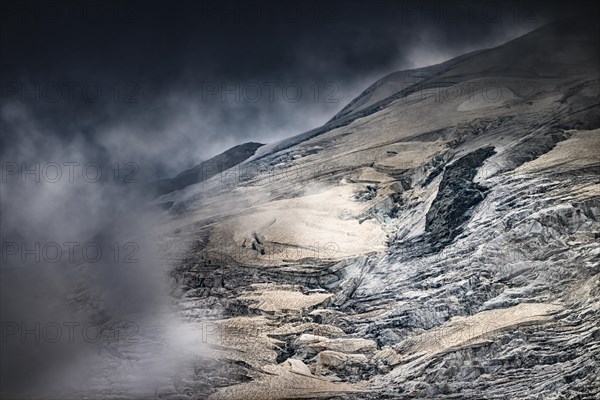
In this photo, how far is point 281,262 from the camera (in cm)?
6619

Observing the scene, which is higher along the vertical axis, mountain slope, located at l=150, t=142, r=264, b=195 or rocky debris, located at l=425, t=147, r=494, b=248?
mountain slope, located at l=150, t=142, r=264, b=195

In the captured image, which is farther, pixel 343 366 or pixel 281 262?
A: pixel 281 262

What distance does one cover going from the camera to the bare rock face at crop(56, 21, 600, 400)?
149 ft

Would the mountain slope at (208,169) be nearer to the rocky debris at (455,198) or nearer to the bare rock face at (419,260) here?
the bare rock face at (419,260)

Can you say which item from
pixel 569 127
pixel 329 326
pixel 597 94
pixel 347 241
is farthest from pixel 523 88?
pixel 329 326

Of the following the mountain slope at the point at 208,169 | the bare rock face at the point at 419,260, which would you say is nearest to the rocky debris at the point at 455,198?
the bare rock face at the point at 419,260

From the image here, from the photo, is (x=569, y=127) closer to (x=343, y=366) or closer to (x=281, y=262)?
(x=281, y=262)

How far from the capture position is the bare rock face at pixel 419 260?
149 feet

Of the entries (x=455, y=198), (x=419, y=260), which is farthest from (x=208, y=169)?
(x=419, y=260)

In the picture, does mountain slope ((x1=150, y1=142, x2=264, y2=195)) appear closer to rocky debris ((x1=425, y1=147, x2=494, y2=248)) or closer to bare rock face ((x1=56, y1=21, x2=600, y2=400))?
bare rock face ((x1=56, y1=21, x2=600, y2=400))

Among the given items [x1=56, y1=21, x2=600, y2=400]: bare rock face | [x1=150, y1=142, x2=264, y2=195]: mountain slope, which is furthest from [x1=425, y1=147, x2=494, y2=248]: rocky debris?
[x1=150, y1=142, x2=264, y2=195]: mountain slope

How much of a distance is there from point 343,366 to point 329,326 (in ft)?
18.4

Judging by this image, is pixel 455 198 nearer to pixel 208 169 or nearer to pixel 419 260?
pixel 419 260

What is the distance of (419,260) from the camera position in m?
58.3
